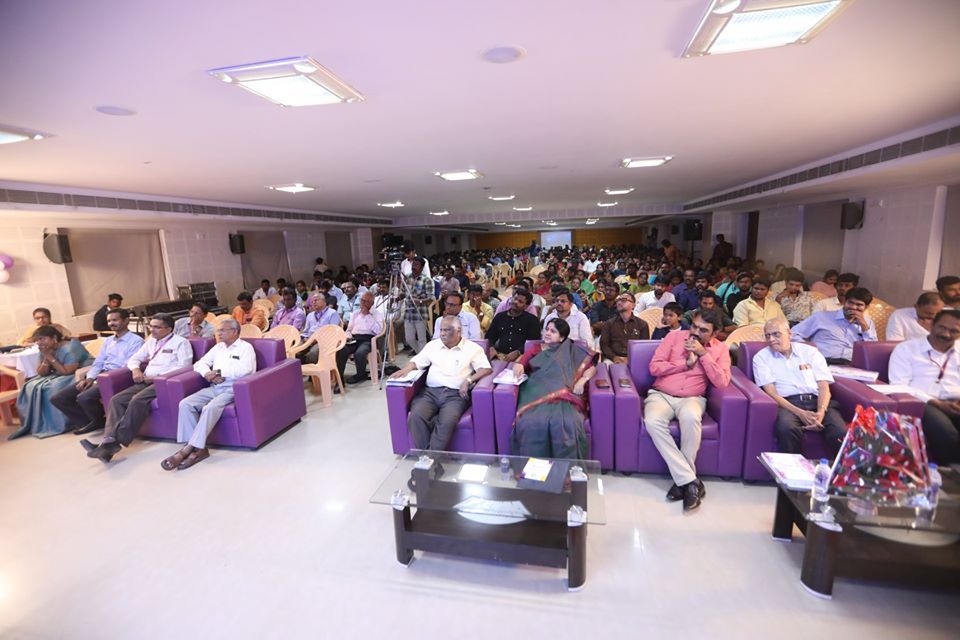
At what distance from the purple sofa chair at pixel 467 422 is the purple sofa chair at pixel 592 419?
6cm

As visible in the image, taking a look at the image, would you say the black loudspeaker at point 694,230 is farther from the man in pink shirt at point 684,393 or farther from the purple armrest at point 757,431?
the purple armrest at point 757,431

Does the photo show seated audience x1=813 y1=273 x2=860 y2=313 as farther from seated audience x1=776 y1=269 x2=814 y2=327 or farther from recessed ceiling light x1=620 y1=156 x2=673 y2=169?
recessed ceiling light x1=620 y1=156 x2=673 y2=169

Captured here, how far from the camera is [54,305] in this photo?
664 cm

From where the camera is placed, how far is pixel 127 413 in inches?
149

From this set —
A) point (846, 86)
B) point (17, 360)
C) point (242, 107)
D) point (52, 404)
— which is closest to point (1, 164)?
point (17, 360)

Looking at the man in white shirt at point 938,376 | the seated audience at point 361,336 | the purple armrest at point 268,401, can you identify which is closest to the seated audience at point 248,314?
the seated audience at point 361,336

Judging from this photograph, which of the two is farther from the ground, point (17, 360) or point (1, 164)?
point (1, 164)

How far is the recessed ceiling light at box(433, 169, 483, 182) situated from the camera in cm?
564

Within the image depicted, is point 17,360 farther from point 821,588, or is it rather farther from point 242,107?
point 821,588

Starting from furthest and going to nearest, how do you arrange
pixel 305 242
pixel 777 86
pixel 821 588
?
pixel 305 242 → pixel 777 86 → pixel 821 588

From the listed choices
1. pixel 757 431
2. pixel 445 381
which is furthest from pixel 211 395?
pixel 757 431

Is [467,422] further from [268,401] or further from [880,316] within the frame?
[880,316]

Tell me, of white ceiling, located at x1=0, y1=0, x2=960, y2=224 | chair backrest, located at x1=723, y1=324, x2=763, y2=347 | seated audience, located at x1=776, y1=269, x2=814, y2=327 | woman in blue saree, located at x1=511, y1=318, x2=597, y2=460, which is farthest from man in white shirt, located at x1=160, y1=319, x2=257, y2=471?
seated audience, located at x1=776, y1=269, x2=814, y2=327

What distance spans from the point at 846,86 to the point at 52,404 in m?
7.04
